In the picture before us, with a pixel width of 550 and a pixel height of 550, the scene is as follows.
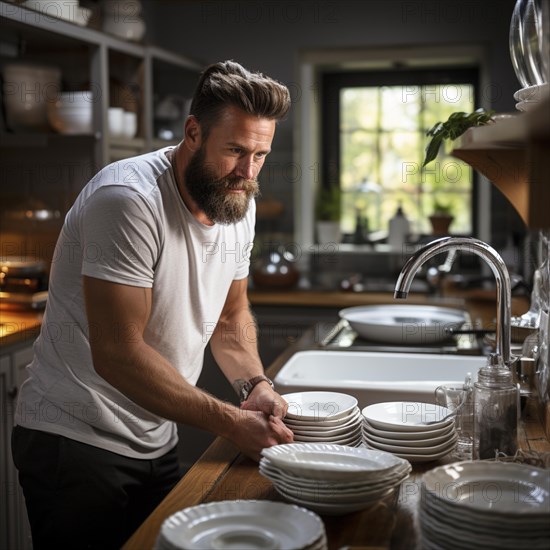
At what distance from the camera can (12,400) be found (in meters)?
2.78

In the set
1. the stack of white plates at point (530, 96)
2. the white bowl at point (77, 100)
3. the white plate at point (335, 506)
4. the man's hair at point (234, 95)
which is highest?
the white bowl at point (77, 100)

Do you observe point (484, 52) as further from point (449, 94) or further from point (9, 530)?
point (9, 530)

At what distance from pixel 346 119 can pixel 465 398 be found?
11.5ft

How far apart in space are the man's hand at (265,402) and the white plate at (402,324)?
101 centimetres

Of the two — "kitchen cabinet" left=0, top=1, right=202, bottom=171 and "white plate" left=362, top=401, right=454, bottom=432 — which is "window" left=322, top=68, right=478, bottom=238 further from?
"white plate" left=362, top=401, right=454, bottom=432

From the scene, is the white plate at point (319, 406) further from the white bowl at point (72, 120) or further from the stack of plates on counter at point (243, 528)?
the white bowl at point (72, 120)

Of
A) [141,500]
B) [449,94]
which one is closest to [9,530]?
[141,500]

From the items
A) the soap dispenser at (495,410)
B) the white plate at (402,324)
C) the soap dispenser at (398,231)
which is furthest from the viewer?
the soap dispenser at (398,231)

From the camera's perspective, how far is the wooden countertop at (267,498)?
3.92 ft

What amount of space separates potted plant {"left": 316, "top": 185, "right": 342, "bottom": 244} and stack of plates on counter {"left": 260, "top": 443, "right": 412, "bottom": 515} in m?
3.45

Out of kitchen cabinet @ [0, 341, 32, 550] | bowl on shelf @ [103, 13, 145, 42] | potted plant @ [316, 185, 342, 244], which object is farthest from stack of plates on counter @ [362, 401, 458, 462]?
potted plant @ [316, 185, 342, 244]

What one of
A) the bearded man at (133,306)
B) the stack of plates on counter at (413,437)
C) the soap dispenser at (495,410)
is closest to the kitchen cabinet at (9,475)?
the bearded man at (133,306)

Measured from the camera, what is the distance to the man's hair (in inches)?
71.6

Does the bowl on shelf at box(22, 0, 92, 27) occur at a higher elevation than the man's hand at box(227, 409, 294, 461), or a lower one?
higher
